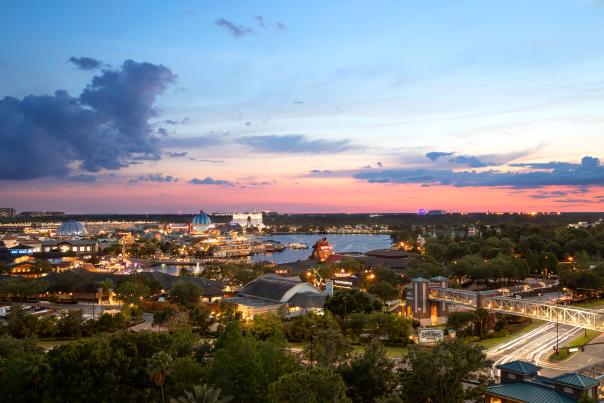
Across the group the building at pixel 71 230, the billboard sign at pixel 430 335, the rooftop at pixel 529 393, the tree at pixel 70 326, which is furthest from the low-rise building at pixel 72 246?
the rooftop at pixel 529 393

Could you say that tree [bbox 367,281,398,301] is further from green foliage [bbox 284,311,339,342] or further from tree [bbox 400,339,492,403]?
tree [bbox 400,339,492,403]

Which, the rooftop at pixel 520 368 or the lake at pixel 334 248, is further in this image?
the lake at pixel 334 248

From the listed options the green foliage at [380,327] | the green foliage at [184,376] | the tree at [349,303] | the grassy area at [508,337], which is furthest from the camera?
the tree at [349,303]

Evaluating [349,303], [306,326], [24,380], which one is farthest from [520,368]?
[24,380]

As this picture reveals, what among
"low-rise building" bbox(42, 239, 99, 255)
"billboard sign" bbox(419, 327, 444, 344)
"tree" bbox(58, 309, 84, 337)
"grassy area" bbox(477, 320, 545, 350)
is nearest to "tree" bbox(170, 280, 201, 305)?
"tree" bbox(58, 309, 84, 337)

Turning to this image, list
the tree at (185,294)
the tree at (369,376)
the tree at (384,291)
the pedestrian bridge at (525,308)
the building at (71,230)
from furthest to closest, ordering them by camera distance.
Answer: the building at (71,230)
the tree at (384,291)
the tree at (185,294)
the pedestrian bridge at (525,308)
the tree at (369,376)

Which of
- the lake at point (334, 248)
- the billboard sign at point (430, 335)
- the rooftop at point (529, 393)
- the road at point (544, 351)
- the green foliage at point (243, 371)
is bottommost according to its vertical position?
the lake at point (334, 248)

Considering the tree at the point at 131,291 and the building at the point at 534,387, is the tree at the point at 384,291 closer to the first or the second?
the tree at the point at 131,291
